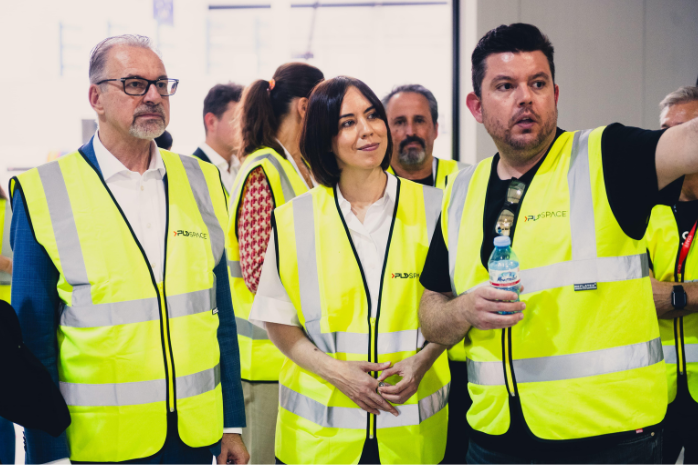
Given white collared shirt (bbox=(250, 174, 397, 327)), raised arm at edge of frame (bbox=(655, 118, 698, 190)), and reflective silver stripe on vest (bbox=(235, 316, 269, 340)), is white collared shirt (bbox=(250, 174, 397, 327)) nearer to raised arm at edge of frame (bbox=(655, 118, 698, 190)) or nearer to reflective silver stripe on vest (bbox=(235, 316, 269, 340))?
reflective silver stripe on vest (bbox=(235, 316, 269, 340))

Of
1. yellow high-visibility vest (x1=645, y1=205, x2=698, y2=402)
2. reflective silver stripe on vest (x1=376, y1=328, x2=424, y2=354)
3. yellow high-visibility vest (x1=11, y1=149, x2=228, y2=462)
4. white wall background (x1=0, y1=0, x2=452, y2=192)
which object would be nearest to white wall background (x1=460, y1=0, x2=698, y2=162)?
white wall background (x1=0, y1=0, x2=452, y2=192)

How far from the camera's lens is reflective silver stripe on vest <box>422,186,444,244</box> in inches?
74.8

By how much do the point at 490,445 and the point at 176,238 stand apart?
3.60 ft

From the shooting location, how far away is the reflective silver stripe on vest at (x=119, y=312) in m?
1.59

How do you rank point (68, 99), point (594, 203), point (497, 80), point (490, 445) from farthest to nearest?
point (68, 99) → point (497, 80) → point (490, 445) → point (594, 203)

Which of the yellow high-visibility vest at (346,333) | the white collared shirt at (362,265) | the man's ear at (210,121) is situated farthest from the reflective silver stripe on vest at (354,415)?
the man's ear at (210,121)

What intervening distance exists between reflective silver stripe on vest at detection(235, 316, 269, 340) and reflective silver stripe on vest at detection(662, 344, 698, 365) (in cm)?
165

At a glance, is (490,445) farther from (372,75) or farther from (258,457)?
(372,75)

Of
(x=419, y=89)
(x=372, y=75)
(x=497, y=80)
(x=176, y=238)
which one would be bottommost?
(x=176, y=238)

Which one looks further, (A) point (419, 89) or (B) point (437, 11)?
(B) point (437, 11)

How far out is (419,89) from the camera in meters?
3.26

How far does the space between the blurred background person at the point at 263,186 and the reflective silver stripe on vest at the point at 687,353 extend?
1.59 metres

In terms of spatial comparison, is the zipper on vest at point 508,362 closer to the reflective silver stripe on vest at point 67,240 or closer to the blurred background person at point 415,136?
the reflective silver stripe on vest at point 67,240

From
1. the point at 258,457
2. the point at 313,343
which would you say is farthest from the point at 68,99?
the point at 313,343
